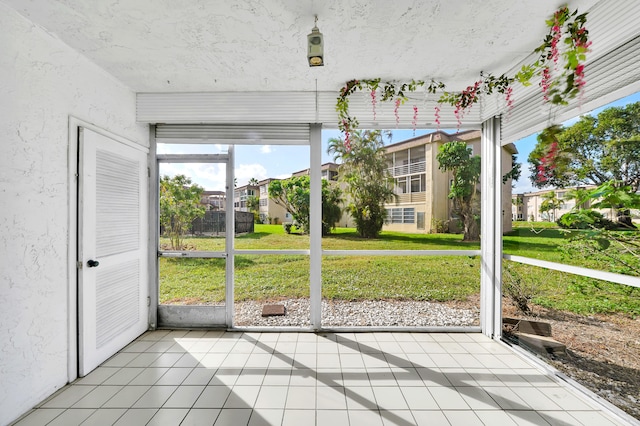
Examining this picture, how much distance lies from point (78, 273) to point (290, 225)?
1991 millimetres

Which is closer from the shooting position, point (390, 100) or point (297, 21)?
point (297, 21)

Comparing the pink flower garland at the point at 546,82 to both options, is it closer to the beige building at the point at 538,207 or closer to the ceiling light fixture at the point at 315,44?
the beige building at the point at 538,207

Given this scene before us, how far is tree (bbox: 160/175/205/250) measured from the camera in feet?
11.0

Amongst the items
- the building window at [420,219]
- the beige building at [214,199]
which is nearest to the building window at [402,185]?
the building window at [420,219]

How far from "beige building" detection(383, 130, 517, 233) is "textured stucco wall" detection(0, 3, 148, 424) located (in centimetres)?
303

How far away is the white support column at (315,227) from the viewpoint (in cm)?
321

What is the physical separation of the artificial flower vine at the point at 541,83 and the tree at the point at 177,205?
6.22ft

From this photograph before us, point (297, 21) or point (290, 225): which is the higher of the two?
point (297, 21)

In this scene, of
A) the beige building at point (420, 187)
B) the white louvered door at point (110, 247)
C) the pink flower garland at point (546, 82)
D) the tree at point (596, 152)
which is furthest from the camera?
the beige building at point (420, 187)

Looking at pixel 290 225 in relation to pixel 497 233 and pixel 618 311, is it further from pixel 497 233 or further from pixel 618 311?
pixel 618 311

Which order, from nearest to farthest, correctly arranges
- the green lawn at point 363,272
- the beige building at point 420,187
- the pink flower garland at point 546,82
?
1. the pink flower garland at point 546,82
2. the green lawn at point 363,272
3. the beige building at point 420,187

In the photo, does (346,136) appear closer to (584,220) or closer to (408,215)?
(408,215)

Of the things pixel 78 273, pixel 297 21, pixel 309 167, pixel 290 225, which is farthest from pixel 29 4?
pixel 290 225

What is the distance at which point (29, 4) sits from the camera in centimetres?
181
